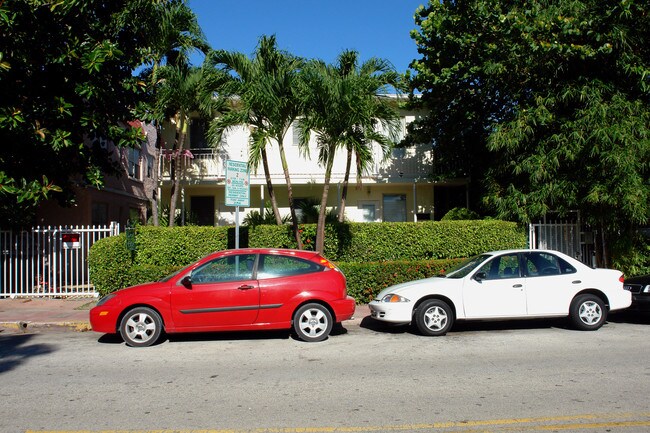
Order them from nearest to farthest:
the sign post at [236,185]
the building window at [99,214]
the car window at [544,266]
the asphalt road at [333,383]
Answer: the asphalt road at [333,383]
the car window at [544,266]
the sign post at [236,185]
the building window at [99,214]

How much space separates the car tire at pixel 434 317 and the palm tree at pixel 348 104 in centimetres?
396

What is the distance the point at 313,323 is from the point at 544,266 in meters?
4.21

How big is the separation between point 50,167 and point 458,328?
982 cm

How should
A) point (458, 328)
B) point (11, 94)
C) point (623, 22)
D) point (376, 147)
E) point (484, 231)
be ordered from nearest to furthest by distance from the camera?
point (458, 328) → point (11, 94) → point (623, 22) → point (484, 231) → point (376, 147)

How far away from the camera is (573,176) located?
12.9m

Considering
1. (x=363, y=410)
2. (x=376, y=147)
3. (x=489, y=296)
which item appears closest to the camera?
(x=363, y=410)

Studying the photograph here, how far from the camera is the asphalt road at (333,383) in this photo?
4.72 meters

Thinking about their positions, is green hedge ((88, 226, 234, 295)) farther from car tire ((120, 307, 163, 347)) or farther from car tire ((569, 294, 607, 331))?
car tire ((569, 294, 607, 331))

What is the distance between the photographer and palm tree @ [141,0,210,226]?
13.6 metres

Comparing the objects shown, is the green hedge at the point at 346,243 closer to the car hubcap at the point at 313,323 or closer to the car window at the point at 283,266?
the car window at the point at 283,266

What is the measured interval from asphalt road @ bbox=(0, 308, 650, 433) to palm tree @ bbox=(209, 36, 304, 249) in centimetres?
516

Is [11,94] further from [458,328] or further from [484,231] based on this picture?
[484,231]

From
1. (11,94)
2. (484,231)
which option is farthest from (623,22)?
(11,94)

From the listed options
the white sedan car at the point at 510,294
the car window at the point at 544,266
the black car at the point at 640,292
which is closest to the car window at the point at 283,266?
the white sedan car at the point at 510,294
